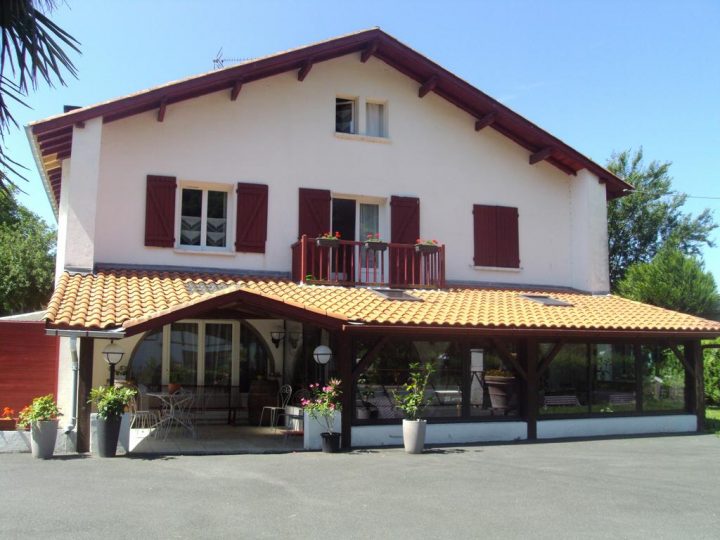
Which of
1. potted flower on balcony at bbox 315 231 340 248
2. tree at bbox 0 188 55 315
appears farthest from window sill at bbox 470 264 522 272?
tree at bbox 0 188 55 315

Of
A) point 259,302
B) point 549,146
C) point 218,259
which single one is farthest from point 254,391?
point 549,146

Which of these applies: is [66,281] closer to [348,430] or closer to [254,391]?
[254,391]

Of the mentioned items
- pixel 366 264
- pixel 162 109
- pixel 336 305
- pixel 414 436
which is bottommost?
pixel 414 436

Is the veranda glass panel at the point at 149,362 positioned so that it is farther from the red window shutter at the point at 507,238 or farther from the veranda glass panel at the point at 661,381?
the veranda glass panel at the point at 661,381

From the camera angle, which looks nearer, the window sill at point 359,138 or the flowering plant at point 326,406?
the flowering plant at point 326,406

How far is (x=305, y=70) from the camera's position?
14.2 meters

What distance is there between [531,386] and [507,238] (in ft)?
12.8

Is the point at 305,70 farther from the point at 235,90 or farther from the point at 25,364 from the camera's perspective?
the point at 25,364

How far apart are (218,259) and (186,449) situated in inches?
158

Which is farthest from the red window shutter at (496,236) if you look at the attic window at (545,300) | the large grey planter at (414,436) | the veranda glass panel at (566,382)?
the large grey planter at (414,436)

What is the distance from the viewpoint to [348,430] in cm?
→ 1143

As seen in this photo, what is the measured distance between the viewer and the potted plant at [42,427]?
388 inches

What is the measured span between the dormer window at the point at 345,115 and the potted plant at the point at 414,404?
5.43 meters

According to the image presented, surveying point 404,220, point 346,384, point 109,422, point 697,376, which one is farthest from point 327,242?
point 697,376
